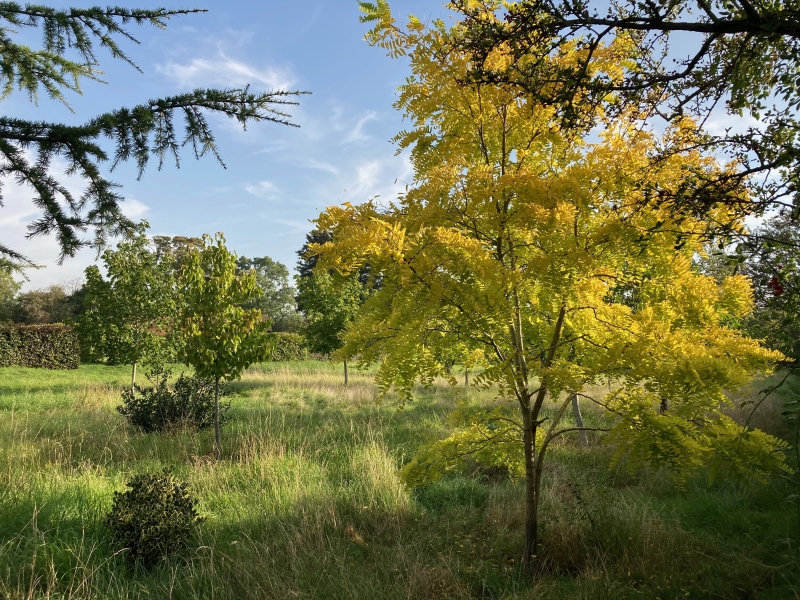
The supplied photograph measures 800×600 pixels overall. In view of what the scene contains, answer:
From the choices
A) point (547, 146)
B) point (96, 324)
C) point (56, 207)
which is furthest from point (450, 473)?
point (96, 324)

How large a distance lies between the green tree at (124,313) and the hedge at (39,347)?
9.95 m

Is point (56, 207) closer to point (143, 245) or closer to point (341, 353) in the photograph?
point (143, 245)

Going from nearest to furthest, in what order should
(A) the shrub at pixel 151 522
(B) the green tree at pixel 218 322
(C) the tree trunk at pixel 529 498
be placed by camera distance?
(C) the tree trunk at pixel 529 498, (A) the shrub at pixel 151 522, (B) the green tree at pixel 218 322

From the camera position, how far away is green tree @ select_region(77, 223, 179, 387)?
1274cm

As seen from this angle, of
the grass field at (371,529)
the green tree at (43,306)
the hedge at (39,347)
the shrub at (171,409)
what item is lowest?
the grass field at (371,529)

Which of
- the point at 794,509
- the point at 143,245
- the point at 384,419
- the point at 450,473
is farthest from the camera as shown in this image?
the point at 384,419

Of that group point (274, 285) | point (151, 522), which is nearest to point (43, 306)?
point (274, 285)

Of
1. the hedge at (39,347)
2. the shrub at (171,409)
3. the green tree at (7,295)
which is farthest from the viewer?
the green tree at (7,295)

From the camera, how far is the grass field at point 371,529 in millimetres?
3307

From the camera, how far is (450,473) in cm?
634

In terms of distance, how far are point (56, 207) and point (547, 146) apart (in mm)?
3490

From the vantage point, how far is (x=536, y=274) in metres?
3.06

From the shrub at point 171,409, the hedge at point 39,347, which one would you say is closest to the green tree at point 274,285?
the hedge at point 39,347

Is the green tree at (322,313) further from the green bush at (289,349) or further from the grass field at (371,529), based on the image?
the green bush at (289,349)
